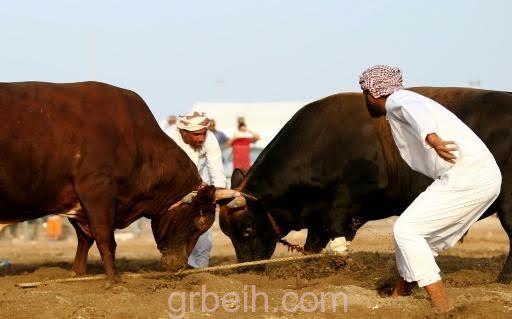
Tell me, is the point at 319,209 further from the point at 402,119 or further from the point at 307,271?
the point at 402,119

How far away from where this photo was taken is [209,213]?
980 centimetres

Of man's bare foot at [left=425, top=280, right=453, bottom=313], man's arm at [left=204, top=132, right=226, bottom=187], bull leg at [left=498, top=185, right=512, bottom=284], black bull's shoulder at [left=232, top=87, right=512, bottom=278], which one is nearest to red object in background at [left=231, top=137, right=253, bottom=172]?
man's arm at [left=204, top=132, right=226, bottom=187]

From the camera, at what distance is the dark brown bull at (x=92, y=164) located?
8422mm

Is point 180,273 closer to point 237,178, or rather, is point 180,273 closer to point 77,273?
point 77,273

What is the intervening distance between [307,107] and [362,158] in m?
1.04

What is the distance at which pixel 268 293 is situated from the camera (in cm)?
780

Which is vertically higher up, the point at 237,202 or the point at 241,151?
the point at 237,202

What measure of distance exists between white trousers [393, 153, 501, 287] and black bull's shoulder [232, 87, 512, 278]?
2.41 m

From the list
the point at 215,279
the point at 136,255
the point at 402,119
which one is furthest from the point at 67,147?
the point at 136,255

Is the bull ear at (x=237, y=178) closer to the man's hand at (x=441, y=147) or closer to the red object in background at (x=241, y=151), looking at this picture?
the man's hand at (x=441, y=147)

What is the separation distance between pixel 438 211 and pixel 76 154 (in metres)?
3.50

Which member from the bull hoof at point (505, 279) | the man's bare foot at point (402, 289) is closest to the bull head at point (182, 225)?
the man's bare foot at point (402, 289)

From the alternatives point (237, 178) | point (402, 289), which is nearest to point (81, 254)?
point (237, 178)

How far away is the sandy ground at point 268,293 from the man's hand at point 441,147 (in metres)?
1.07
